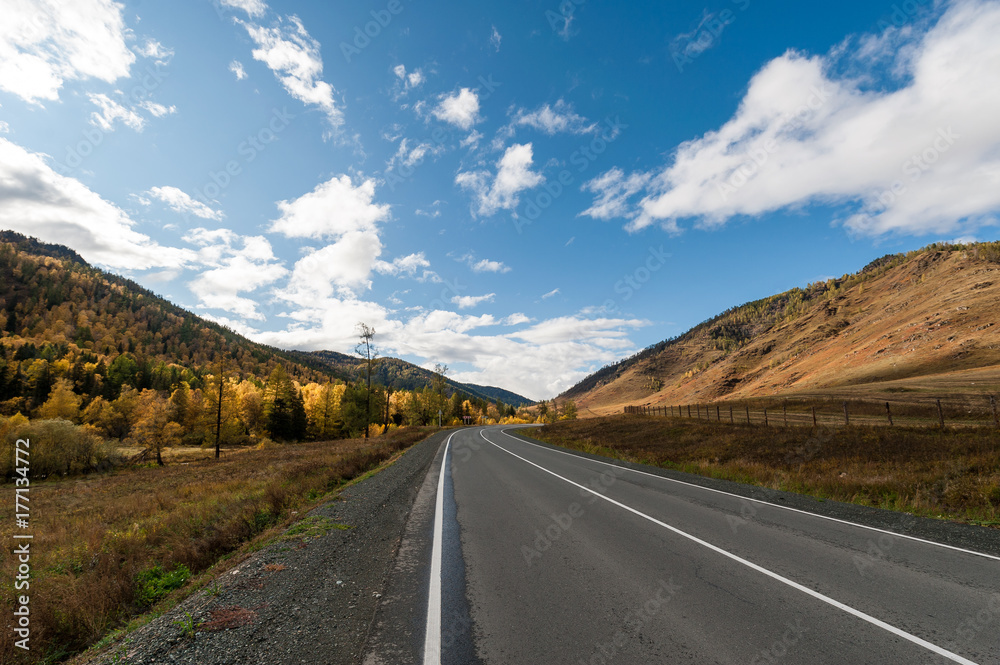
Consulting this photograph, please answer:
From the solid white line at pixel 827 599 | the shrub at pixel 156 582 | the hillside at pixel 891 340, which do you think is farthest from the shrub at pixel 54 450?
the hillside at pixel 891 340

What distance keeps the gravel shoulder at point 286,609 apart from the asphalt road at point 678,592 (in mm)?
356

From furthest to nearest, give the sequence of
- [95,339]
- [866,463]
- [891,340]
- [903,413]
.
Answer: [95,339]
[891,340]
[903,413]
[866,463]

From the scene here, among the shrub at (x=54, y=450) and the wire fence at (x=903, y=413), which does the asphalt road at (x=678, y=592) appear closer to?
the wire fence at (x=903, y=413)

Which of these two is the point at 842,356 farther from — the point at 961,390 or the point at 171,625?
the point at 171,625

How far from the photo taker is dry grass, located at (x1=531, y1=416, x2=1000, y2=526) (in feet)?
34.0

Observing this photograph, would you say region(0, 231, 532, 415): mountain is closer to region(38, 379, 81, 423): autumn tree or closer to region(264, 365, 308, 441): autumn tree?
region(38, 379, 81, 423): autumn tree

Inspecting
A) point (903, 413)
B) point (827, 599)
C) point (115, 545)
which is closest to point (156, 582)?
point (115, 545)

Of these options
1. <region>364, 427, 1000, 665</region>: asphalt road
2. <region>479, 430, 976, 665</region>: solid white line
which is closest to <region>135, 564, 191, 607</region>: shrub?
<region>364, 427, 1000, 665</region>: asphalt road

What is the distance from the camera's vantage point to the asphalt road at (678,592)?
3697 millimetres

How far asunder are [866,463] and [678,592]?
14.6m

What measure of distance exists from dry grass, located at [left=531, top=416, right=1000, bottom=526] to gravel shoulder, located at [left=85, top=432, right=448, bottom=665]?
12783 millimetres

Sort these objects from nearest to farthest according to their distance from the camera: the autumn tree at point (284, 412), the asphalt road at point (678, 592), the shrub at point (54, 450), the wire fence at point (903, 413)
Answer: the asphalt road at point (678, 592)
the wire fence at point (903, 413)
the shrub at point (54, 450)
the autumn tree at point (284, 412)

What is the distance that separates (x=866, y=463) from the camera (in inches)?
571

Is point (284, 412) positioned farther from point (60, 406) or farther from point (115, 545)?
point (115, 545)
